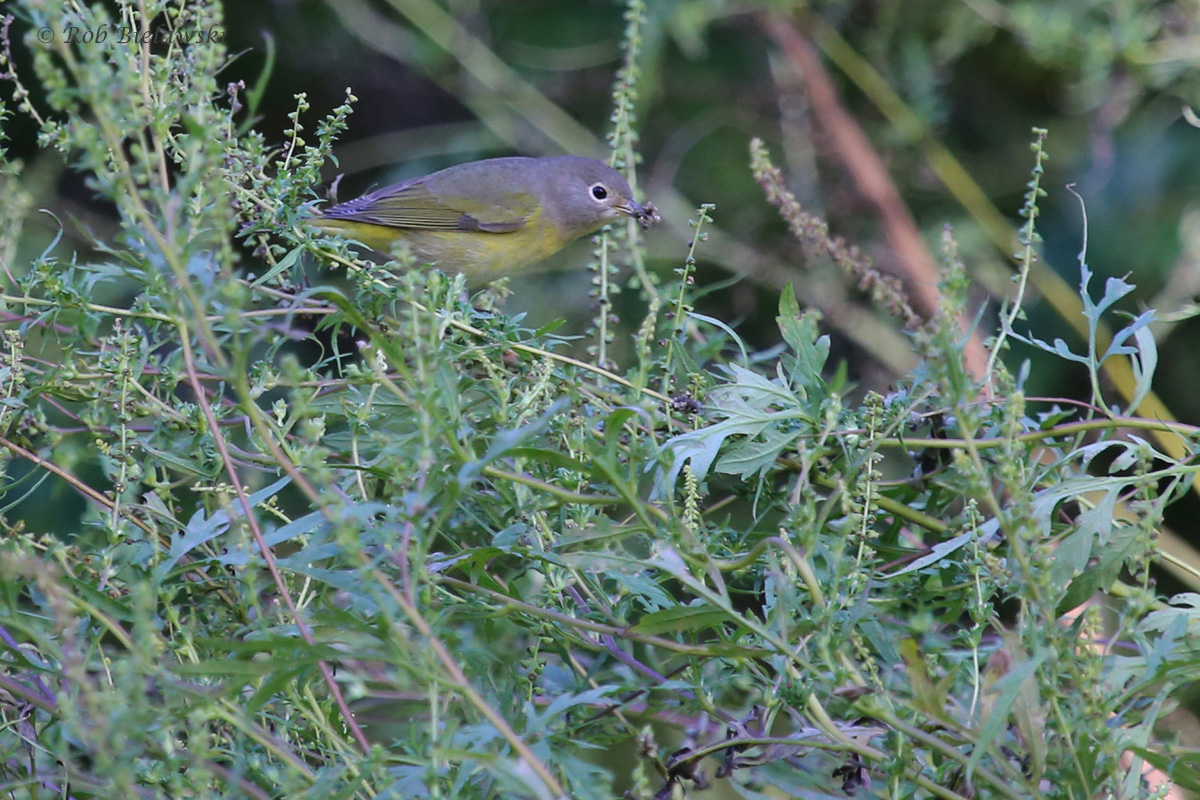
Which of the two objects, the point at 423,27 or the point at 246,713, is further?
the point at 423,27

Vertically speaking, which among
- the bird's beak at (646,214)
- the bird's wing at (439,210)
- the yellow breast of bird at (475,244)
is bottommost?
the yellow breast of bird at (475,244)

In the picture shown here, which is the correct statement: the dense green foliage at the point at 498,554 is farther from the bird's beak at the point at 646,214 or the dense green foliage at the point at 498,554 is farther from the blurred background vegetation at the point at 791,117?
the blurred background vegetation at the point at 791,117

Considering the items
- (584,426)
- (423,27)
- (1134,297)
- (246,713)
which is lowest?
(1134,297)

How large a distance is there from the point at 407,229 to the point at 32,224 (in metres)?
1.33

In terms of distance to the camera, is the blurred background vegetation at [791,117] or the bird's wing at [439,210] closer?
the bird's wing at [439,210]

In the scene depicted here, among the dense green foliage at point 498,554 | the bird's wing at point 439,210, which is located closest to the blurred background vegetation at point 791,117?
the bird's wing at point 439,210

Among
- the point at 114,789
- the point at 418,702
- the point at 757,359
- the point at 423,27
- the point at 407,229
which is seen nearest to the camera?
the point at 114,789

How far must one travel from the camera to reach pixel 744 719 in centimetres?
106

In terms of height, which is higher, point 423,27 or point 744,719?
point 423,27

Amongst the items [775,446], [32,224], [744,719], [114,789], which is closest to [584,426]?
[775,446]

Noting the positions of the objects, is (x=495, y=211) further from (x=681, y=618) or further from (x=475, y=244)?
(x=681, y=618)

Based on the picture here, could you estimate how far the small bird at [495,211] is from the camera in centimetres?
310

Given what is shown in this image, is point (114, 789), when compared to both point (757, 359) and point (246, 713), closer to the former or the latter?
point (246, 713)

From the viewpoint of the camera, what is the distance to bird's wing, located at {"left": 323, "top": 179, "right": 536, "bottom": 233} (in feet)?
10.0
